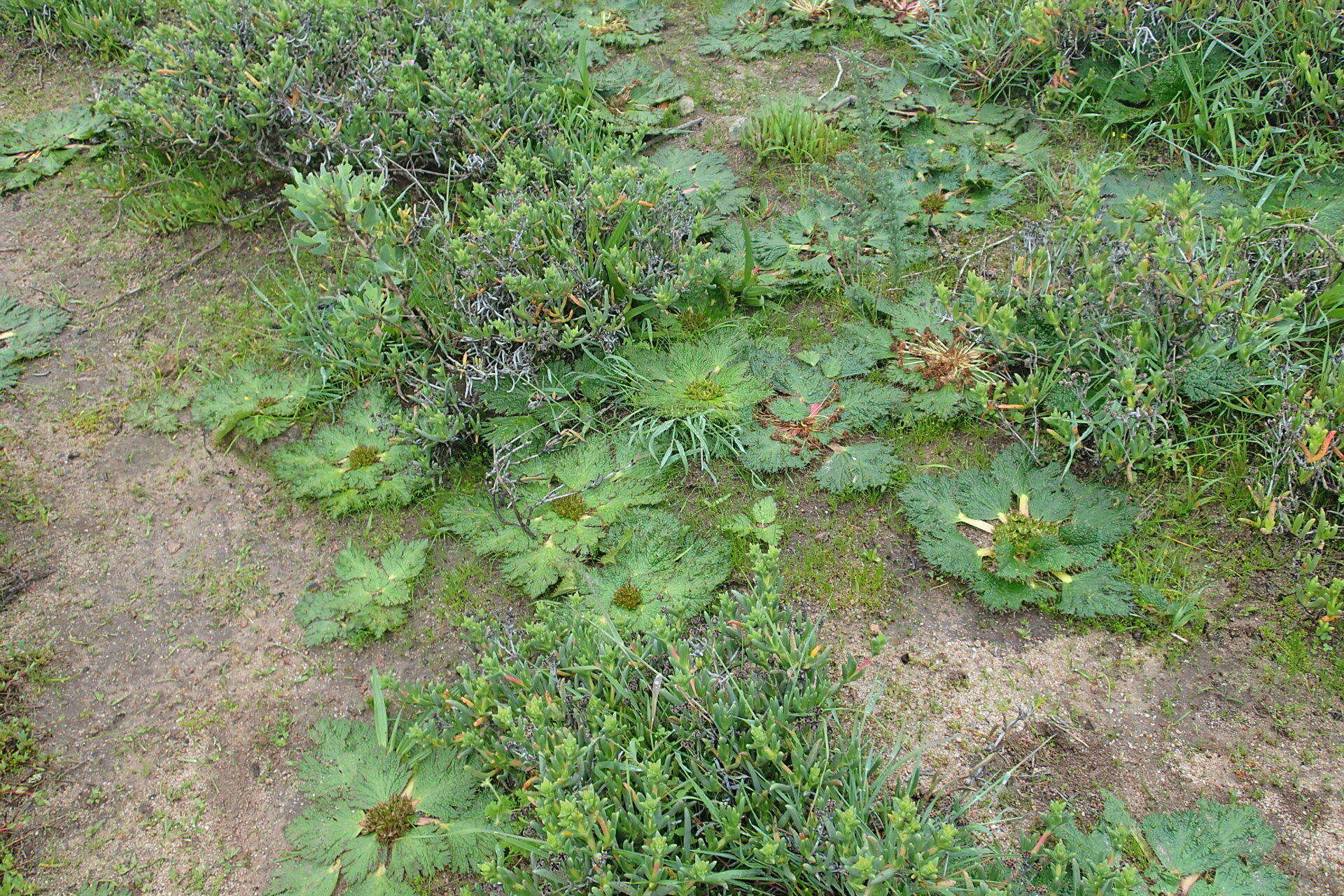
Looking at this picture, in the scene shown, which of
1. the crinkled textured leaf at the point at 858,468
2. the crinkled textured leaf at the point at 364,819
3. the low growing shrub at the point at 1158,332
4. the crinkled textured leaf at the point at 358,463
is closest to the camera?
the crinkled textured leaf at the point at 364,819

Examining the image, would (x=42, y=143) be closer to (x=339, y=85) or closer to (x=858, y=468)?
(x=339, y=85)

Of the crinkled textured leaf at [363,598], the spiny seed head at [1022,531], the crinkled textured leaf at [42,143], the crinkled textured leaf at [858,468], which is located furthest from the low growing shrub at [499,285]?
the crinkled textured leaf at [42,143]

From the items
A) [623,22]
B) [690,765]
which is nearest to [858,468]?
[690,765]

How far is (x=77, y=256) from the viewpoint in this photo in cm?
413

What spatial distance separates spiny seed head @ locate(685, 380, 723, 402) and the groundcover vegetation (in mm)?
14

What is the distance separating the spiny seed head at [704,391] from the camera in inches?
129

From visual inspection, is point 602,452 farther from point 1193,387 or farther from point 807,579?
point 1193,387

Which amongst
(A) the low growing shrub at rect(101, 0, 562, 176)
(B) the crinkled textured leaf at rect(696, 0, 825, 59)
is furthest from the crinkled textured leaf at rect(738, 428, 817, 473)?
(B) the crinkled textured leaf at rect(696, 0, 825, 59)

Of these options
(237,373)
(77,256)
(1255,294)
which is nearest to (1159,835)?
(1255,294)

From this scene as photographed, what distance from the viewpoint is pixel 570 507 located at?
3.02 m

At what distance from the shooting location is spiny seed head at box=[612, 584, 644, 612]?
2.71m

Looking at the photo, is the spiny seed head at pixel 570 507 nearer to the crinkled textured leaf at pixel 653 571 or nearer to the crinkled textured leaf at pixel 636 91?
the crinkled textured leaf at pixel 653 571

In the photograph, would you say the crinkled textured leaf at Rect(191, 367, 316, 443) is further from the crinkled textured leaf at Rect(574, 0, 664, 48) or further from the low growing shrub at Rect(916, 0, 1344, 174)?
the low growing shrub at Rect(916, 0, 1344, 174)

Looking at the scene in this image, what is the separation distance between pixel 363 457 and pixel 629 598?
3.86ft
